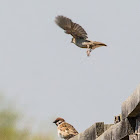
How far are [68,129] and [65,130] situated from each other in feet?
0.47

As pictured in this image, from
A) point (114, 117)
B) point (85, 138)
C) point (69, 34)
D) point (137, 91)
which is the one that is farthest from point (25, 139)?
point (137, 91)

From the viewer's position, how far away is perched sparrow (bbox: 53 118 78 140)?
16.2 m

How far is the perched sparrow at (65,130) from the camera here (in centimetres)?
1615

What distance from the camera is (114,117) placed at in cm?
1138

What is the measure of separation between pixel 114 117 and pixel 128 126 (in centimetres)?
82

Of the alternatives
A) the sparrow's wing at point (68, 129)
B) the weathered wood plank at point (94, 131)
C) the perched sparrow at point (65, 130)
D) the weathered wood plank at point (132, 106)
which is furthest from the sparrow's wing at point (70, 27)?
the weathered wood plank at point (132, 106)

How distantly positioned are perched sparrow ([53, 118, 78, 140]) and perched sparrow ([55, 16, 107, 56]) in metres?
1.80

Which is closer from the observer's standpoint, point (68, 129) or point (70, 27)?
point (68, 129)

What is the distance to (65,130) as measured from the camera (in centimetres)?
1642

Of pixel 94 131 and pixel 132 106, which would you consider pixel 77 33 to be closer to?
pixel 94 131

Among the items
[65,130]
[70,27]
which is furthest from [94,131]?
[70,27]

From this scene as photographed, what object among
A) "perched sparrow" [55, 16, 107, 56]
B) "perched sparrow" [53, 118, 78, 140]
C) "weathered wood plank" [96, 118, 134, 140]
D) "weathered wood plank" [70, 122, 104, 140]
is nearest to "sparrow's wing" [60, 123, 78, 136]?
"perched sparrow" [53, 118, 78, 140]

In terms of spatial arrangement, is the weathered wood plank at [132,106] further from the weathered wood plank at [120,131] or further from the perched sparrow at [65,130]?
the perched sparrow at [65,130]

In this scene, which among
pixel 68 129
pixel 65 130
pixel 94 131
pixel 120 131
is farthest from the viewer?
pixel 68 129
